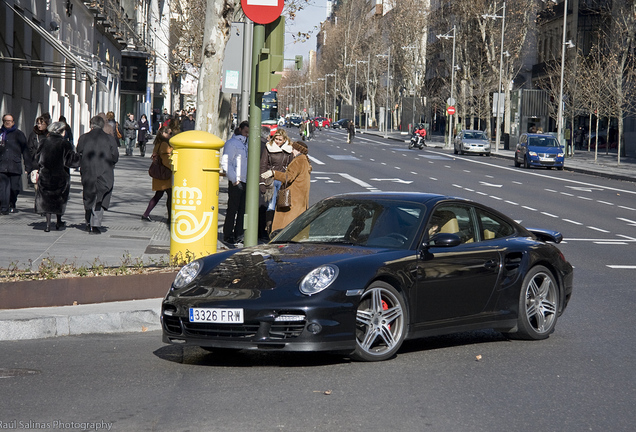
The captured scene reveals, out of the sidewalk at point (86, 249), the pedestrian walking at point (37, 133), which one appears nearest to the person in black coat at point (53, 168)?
the sidewalk at point (86, 249)

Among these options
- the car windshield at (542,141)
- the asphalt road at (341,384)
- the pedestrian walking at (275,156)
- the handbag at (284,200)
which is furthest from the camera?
the car windshield at (542,141)

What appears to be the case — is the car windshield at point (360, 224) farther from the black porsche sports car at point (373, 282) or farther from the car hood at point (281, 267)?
the car hood at point (281, 267)

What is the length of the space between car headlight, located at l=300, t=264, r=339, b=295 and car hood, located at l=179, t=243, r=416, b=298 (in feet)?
0.14

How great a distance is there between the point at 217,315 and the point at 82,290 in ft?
8.94

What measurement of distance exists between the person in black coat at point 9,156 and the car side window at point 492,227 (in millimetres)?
10286

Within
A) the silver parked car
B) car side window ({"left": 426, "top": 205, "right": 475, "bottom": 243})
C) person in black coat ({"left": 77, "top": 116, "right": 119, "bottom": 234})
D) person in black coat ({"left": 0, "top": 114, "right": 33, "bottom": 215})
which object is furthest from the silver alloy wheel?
the silver parked car

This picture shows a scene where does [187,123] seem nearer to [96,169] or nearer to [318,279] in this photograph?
[96,169]

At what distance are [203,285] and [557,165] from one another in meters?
40.5

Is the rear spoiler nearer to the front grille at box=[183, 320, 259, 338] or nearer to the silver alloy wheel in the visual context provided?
the silver alloy wheel

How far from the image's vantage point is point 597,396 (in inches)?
249

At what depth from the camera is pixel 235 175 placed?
14.4m

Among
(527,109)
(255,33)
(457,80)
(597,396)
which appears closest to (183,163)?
(255,33)

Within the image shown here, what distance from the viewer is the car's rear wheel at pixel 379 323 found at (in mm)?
7094

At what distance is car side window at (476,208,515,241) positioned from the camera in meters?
8.34
